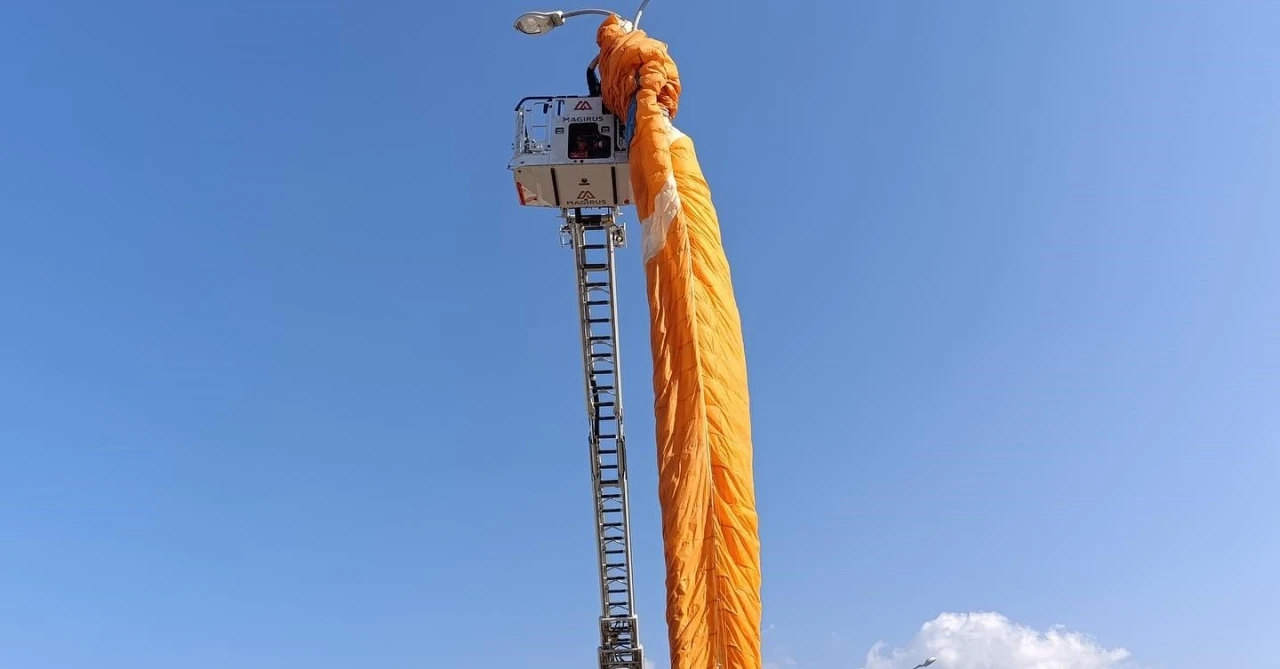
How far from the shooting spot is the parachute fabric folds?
10.5 m

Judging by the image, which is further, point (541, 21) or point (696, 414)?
point (541, 21)

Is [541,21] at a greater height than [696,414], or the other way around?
[541,21]

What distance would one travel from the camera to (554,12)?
18672 mm

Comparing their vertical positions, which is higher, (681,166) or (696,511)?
(681,166)

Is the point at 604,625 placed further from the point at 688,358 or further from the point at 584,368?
the point at 688,358

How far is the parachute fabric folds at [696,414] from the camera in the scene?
34.4ft

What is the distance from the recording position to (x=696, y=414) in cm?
1125

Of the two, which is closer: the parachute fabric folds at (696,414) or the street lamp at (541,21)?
the parachute fabric folds at (696,414)

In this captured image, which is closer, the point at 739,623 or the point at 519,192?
the point at 739,623

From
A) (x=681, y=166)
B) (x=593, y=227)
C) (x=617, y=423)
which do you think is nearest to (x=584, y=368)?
(x=617, y=423)

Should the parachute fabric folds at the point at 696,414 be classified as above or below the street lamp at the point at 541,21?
below

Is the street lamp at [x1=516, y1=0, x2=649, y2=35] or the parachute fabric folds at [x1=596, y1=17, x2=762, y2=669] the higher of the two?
the street lamp at [x1=516, y1=0, x2=649, y2=35]

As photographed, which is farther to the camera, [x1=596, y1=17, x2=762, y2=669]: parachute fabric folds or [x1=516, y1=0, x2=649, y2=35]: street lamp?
[x1=516, y1=0, x2=649, y2=35]: street lamp

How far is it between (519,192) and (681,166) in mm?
6027
